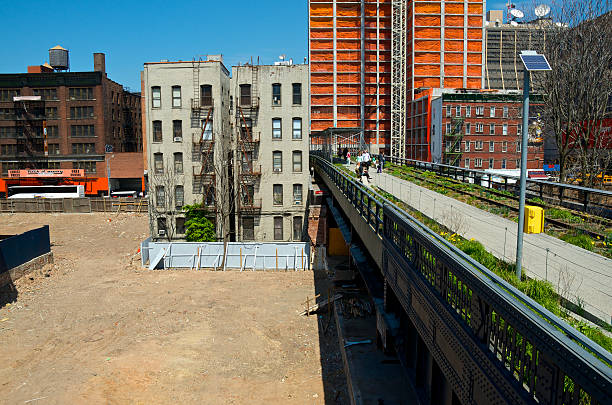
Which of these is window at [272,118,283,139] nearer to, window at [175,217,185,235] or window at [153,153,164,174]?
window at [153,153,164,174]

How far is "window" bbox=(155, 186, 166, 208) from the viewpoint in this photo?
142 ft

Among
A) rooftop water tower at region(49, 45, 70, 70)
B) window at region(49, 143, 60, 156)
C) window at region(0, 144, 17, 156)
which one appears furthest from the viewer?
rooftop water tower at region(49, 45, 70, 70)

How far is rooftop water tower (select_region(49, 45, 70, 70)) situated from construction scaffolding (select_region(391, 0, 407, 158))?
55622 millimetres

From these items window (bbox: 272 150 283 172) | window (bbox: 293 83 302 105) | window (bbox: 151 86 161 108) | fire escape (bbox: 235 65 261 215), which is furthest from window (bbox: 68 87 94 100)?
window (bbox: 293 83 302 105)

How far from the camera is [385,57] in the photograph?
299 feet

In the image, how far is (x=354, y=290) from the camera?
82.7ft

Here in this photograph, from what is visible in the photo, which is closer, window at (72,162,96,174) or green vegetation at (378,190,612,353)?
green vegetation at (378,190,612,353)

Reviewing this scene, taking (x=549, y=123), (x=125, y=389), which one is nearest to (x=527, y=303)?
(x=125, y=389)

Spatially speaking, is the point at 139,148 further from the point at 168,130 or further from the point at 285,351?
the point at 285,351

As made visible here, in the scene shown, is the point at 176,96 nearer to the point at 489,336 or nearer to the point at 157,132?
the point at 157,132

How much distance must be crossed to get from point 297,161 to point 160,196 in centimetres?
1300

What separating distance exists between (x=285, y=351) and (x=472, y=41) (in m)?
79.6

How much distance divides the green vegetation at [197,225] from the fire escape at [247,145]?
3.27 meters

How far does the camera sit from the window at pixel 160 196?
142 ft
